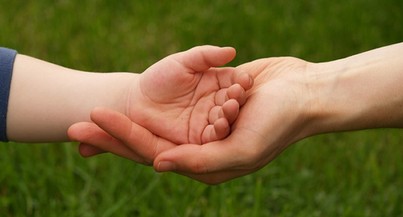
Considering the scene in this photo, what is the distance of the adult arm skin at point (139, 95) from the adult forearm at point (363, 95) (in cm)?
21

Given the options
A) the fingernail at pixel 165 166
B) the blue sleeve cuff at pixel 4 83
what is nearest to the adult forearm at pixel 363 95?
the fingernail at pixel 165 166

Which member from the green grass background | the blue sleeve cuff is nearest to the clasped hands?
the blue sleeve cuff

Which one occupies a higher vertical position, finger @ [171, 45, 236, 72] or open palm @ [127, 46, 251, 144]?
finger @ [171, 45, 236, 72]

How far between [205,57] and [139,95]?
208 millimetres

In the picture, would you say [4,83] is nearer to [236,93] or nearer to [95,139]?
[95,139]

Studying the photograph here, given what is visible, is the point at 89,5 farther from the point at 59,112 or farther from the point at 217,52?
the point at 217,52

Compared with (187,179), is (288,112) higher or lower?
higher

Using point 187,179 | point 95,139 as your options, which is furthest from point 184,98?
point 187,179

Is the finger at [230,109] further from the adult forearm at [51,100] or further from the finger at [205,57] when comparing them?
the adult forearm at [51,100]

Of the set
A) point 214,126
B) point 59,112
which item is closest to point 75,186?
point 59,112

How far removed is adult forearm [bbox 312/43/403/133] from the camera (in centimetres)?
170

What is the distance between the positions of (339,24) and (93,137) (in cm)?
180

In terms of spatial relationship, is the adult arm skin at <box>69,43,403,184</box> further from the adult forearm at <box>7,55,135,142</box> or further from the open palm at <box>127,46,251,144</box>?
the adult forearm at <box>7,55,135,142</box>

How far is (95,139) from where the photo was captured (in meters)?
1.64
